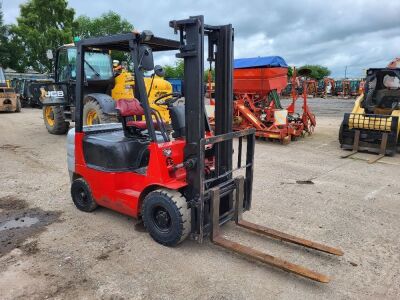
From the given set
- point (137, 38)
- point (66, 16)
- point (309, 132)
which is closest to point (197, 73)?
point (137, 38)

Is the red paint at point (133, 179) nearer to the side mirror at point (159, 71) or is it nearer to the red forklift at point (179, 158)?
the red forklift at point (179, 158)

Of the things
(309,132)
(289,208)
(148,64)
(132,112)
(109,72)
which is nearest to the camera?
(148,64)

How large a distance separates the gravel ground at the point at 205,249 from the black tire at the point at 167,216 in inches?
6.0

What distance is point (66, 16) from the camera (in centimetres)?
3070

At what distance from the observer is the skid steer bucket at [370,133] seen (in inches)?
328

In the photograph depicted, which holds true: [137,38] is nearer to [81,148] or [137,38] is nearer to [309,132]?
[81,148]

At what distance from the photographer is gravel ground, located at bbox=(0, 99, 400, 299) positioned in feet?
10.1

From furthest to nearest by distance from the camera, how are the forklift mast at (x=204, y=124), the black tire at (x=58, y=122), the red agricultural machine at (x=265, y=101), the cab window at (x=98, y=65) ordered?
1. the black tire at (x=58, y=122)
2. the red agricultural machine at (x=265, y=101)
3. the cab window at (x=98, y=65)
4. the forklift mast at (x=204, y=124)

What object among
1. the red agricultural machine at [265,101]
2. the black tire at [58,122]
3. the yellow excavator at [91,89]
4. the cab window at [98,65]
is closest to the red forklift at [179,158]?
the yellow excavator at [91,89]

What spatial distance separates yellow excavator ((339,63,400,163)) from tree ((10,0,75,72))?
2702cm

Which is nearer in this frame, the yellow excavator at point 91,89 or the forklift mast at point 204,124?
the forklift mast at point 204,124

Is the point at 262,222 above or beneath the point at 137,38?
beneath

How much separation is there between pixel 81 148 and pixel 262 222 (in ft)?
8.29

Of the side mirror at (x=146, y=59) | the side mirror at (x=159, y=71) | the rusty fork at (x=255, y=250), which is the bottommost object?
the rusty fork at (x=255, y=250)
